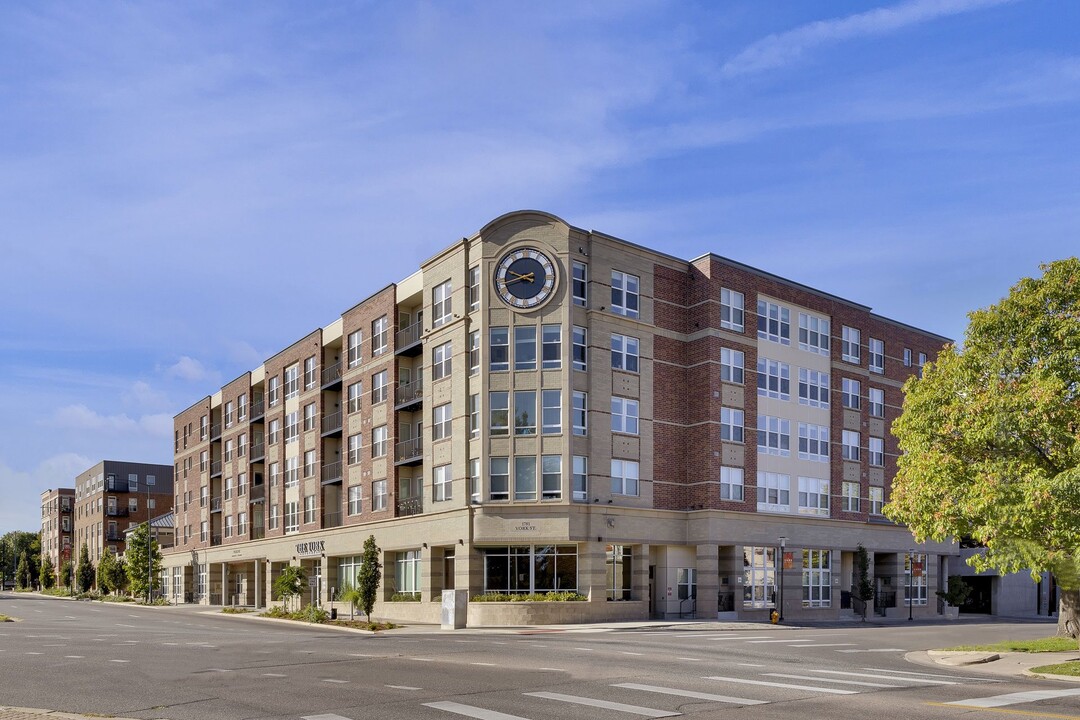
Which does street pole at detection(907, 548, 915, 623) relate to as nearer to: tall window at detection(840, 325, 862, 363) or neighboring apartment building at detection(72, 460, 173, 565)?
tall window at detection(840, 325, 862, 363)

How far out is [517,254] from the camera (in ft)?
157

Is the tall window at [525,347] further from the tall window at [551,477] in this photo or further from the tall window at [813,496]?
the tall window at [813,496]

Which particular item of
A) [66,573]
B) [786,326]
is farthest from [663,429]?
[66,573]

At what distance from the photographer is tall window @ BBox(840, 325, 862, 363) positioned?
5903 cm

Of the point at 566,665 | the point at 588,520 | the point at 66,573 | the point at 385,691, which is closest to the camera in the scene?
the point at 385,691

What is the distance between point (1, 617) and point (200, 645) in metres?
25.6

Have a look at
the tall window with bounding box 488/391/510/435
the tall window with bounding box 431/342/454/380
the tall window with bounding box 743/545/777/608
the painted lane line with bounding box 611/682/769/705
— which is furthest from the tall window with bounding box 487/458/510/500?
the painted lane line with bounding box 611/682/769/705

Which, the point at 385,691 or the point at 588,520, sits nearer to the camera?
the point at 385,691

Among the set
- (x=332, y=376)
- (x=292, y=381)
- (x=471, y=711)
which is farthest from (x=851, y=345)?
(x=471, y=711)

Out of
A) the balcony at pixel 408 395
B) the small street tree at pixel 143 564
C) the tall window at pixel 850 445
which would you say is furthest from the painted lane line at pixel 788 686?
the small street tree at pixel 143 564

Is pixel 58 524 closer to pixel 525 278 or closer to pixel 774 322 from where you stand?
pixel 525 278

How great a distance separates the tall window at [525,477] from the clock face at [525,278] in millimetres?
7246

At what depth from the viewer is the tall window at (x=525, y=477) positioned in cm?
4638

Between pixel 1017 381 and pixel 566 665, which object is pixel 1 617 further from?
pixel 1017 381
